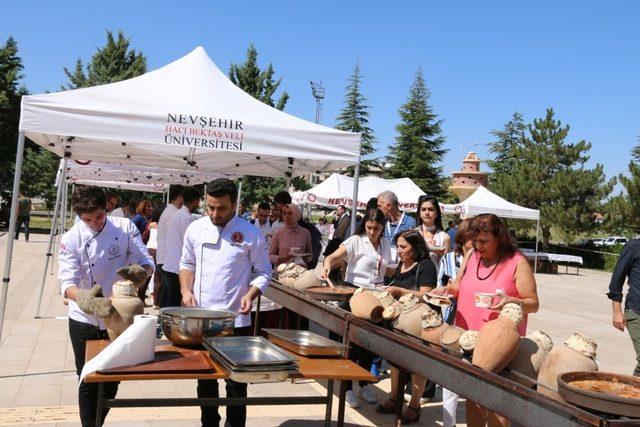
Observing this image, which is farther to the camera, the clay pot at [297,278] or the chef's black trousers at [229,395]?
the clay pot at [297,278]

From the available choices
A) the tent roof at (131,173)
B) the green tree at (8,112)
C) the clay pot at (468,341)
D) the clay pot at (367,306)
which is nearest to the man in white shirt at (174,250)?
the clay pot at (367,306)

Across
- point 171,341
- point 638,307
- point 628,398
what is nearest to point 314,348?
point 171,341

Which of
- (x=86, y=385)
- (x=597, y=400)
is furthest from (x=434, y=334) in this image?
(x=86, y=385)

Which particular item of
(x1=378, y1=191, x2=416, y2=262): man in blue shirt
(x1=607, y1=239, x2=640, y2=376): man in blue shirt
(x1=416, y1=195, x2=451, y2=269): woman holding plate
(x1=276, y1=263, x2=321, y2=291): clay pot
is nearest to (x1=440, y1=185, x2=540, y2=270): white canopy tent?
(x1=378, y1=191, x2=416, y2=262): man in blue shirt

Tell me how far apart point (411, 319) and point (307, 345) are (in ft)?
2.58

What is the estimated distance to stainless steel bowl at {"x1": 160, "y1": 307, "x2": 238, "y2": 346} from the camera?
3.14 m

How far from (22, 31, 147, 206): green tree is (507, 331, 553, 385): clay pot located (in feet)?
102

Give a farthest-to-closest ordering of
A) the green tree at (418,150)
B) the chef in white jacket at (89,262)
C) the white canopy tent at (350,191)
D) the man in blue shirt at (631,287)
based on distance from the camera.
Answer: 1. the green tree at (418,150)
2. the white canopy tent at (350,191)
3. the man in blue shirt at (631,287)
4. the chef in white jacket at (89,262)

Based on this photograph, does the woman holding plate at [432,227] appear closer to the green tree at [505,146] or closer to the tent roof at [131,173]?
the tent roof at [131,173]

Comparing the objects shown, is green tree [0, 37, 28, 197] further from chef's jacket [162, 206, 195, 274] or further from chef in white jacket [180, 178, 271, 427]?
chef in white jacket [180, 178, 271, 427]

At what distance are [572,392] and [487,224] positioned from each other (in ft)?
4.77

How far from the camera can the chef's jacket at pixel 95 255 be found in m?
3.61

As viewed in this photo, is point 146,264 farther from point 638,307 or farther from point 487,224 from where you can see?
point 638,307

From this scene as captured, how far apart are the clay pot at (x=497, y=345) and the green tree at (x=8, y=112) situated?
94.6ft
